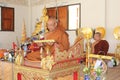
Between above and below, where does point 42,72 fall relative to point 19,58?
below

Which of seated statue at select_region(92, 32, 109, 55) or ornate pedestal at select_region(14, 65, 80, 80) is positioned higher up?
seated statue at select_region(92, 32, 109, 55)

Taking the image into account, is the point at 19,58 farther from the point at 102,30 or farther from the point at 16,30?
the point at 16,30

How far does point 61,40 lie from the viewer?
9.45 ft

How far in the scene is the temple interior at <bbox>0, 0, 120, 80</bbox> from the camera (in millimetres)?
2568

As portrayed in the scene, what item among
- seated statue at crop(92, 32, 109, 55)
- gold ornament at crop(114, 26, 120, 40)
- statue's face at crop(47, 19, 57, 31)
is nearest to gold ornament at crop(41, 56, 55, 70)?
statue's face at crop(47, 19, 57, 31)

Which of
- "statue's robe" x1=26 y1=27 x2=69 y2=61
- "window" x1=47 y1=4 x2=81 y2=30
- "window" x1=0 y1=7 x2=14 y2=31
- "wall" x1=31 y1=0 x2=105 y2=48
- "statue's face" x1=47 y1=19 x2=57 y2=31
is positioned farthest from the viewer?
"window" x1=0 y1=7 x2=14 y2=31

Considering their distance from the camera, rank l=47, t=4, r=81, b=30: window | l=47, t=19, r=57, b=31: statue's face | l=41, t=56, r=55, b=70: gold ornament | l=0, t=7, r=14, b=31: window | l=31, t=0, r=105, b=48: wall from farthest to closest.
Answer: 1. l=0, t=7, r=14, b=31: window
2. l=47, t=4, r=81, b=30: window
3. l=31, t=0, r=105, b=48: wall
4. l=47, t=19, r=57, b=31: statue's face
5. l=41, t=56, r=55, b=70: gold ornament

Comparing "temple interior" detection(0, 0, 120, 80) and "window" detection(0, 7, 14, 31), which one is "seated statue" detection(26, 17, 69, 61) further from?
"window" detection(0, 7, 14, 31)

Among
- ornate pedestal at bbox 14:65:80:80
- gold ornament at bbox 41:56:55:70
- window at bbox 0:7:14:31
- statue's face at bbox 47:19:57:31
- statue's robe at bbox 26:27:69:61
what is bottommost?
ornate pedestal at bbox 14:65:80:80

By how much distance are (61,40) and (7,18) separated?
5.18 metres

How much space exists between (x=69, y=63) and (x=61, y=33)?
0.49 m

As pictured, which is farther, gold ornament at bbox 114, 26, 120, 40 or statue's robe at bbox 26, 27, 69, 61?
gold ornament at bbox 114, 26, 120, 40

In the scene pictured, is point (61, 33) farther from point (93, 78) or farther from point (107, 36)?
point (107, 36)

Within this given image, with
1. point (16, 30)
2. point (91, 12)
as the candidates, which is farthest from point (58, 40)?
point (16, 30)
